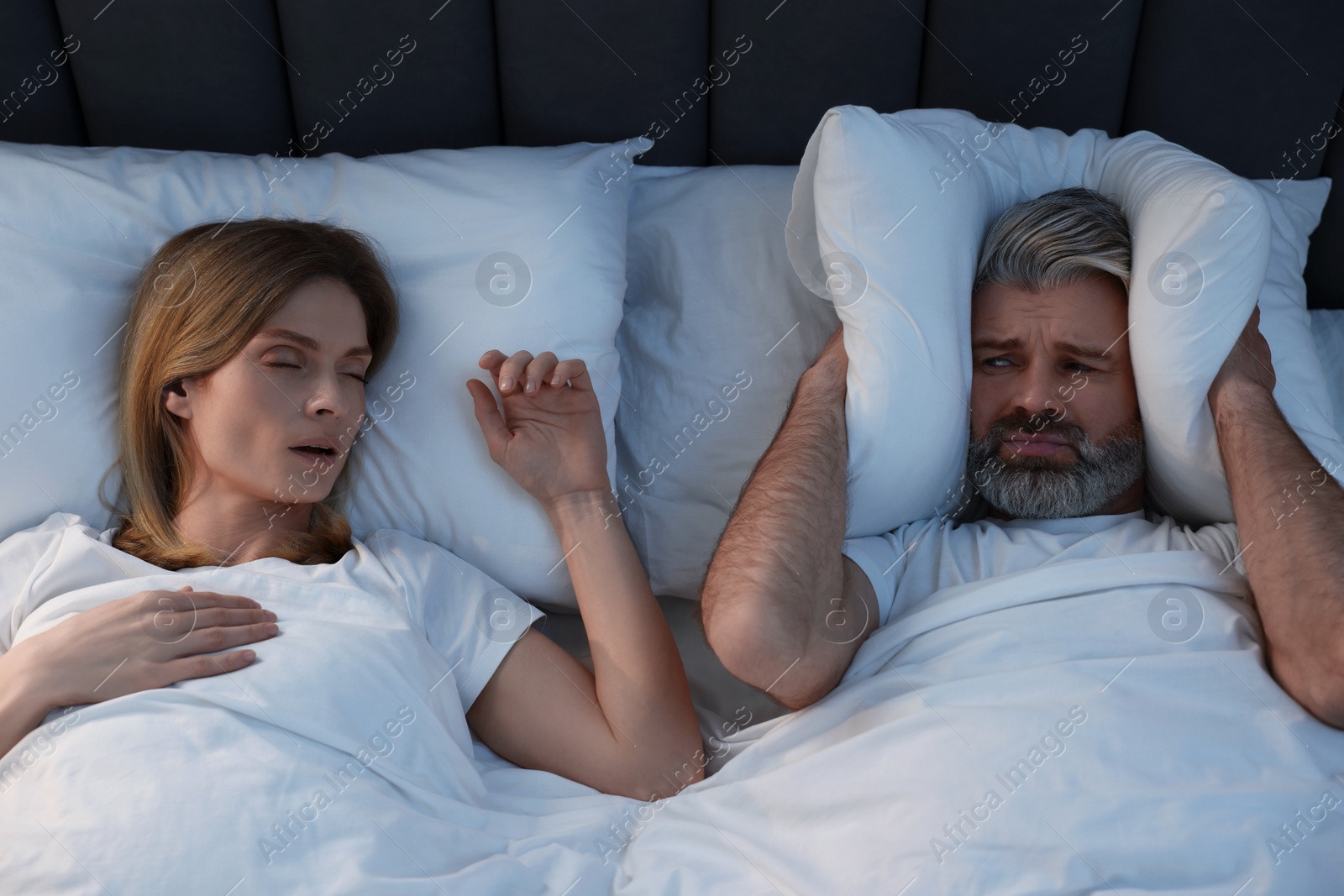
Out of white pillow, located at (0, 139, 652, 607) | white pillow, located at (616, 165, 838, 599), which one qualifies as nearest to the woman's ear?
white pillow, located at (0, 139, 652, 607)

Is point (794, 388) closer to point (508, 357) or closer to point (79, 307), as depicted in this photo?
point (508, 357)

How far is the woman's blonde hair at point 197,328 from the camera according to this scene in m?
1.28

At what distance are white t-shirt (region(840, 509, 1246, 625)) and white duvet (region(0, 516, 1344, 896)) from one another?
0.07 meters


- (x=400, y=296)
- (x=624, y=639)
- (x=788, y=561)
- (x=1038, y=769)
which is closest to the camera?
(x=1038, y=769)

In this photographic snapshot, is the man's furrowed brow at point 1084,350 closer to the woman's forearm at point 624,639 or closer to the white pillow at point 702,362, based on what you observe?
the white pillow at point 702,362

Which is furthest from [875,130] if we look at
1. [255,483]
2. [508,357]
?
[255,483]

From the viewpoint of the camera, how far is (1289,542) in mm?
1142

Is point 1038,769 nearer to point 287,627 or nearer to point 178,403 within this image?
point 287,627

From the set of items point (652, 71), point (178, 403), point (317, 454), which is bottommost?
point (317, 454)

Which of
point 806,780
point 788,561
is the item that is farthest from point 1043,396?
point 806,780

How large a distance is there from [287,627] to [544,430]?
1.36 ft

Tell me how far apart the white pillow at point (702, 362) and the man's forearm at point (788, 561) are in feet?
0.53

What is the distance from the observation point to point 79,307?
136cm

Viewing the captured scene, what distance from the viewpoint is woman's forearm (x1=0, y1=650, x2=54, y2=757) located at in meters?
1.07
